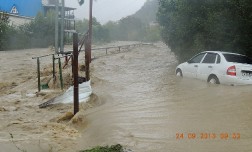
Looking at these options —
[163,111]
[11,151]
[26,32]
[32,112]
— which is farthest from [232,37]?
[26,32]

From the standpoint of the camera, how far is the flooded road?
614 cm

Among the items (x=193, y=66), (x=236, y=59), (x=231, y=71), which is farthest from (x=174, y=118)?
(x=193, y=66)

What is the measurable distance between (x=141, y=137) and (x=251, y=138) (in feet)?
5.86

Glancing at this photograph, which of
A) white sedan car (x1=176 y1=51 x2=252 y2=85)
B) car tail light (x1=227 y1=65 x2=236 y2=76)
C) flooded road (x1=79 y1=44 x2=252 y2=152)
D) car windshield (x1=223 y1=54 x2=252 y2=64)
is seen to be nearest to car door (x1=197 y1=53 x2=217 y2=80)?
white sedan car (x1=176 y1=51 x2=252 y2=85)

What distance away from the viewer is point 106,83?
14352 millimetres

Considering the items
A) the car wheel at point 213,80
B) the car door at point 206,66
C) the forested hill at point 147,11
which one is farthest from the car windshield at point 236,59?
the forested hill at point 147,11

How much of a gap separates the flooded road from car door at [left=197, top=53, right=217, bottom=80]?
31cm

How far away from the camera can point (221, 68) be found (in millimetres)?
11242

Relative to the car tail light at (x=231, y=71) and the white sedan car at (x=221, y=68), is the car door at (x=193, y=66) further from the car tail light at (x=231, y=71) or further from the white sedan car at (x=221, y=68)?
the car tail light at (x=231, y=71)

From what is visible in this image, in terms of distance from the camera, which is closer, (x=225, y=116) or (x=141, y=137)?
(x=141, y=137)

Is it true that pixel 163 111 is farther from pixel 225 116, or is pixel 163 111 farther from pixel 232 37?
pixel 232 37

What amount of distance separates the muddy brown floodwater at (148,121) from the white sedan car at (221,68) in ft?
1.09

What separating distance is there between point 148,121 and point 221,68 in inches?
176

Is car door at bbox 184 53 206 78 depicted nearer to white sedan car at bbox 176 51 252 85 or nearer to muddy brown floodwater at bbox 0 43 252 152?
white sedan car at bbox 176 51 252 85
